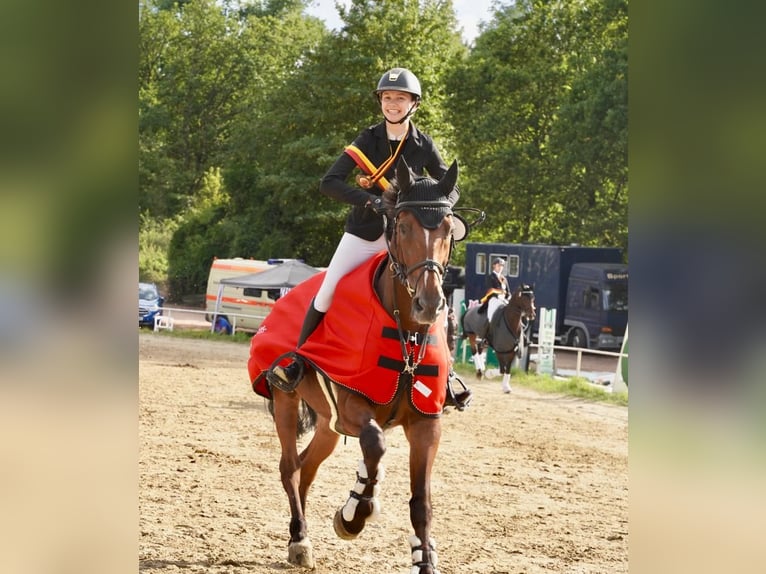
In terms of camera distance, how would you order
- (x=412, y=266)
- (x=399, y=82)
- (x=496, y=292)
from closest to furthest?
(x=412, y=266), (x=399, y=82), (x=496, y=292)

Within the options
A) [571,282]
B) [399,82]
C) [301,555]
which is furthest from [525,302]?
[399,82]

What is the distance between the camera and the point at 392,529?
779 cm

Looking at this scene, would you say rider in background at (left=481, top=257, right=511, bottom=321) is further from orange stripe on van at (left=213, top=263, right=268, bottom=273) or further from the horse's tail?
the horse's tail

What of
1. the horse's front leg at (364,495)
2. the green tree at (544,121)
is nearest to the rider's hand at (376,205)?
the horse's front leg at (364,495)

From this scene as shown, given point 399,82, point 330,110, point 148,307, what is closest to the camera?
→ point 399,82

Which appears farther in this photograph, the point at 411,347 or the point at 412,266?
the point at 411,347

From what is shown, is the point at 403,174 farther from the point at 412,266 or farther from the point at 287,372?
the point at 287,372

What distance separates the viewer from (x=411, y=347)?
5.46 meters

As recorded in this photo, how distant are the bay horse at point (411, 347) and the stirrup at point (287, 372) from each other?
0.80 ft

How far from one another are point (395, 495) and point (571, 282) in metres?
24.5

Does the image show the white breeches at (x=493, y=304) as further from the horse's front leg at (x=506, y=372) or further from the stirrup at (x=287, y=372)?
the stirrup at (x=287, y=372)

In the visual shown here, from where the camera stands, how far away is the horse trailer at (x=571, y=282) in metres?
31.3

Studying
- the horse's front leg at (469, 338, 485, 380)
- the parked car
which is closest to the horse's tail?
the horse's front leg at (469, 338, 485, 380)

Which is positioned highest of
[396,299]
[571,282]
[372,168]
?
[372,168]
